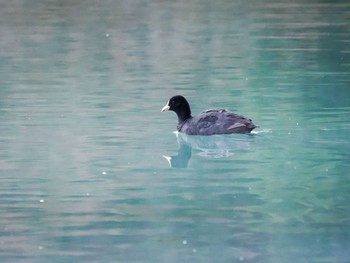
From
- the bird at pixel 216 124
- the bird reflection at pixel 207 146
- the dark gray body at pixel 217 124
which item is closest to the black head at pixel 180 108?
the bird at pixel 216 124

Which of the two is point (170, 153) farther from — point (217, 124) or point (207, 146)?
point (217, 124)

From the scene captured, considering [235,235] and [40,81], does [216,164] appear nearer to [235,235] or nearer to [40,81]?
[235,235]

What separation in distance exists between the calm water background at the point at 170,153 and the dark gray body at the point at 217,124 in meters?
0.23

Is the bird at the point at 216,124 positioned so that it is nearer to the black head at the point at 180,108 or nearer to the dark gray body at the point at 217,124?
the dark gray body at the point at 217,124

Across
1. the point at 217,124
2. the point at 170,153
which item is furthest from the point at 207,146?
the point at 170,153

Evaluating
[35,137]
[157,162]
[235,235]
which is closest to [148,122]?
[35,137]

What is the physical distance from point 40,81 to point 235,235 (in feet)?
39.5

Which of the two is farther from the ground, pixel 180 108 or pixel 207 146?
pixel 180 108

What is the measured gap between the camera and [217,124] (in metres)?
16.4

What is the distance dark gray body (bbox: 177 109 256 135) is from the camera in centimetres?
1623

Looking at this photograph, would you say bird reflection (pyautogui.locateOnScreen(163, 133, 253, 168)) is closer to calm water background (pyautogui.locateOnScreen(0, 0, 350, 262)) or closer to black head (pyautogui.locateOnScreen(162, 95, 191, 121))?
calm water background (pyautogui.locateOnScreen(0, 0, 350, 262))

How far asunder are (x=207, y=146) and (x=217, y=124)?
73 centimetres

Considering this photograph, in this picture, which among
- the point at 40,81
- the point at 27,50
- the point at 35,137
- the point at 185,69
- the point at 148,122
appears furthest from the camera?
the point at 27,50

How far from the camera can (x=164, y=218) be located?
1124 centimetres
